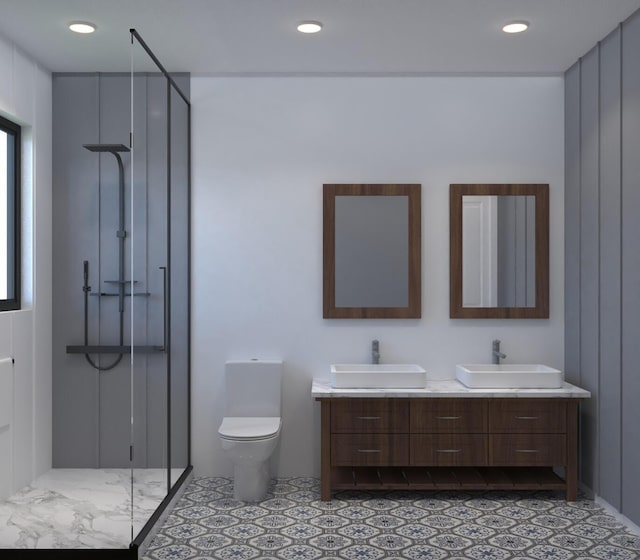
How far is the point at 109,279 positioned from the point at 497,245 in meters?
2.39

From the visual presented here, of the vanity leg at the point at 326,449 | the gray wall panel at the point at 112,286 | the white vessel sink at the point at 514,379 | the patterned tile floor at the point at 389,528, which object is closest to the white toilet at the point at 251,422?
the patterned tile floor at the point at 389,528

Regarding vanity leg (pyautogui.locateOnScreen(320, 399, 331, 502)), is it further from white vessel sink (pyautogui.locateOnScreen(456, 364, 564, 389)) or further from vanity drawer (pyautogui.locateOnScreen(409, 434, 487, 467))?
white vessel sink (pyautogui.locateOnScreen(456, 364, 564, 389))

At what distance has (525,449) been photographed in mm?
3732

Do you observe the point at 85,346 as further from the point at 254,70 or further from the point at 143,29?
the point at 254,70

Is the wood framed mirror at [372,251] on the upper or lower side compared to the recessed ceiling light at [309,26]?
lower

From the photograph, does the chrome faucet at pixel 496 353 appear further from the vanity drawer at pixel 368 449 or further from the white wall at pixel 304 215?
the vanity drawer at pixel 368 449

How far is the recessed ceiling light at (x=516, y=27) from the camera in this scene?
133 inches

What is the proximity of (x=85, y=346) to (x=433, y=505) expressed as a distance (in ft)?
6.84

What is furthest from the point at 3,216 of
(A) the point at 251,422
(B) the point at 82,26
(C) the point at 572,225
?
(C) the point at 572,225

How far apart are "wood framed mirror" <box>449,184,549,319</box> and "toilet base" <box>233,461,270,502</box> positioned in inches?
64.6

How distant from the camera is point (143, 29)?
11.2 feet

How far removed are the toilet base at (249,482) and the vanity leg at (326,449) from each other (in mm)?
350

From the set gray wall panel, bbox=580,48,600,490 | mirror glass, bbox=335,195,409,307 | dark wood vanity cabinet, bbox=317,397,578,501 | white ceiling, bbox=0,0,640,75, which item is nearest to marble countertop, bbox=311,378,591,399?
dark wood vanity cabinet, bbox=317,397,578,501

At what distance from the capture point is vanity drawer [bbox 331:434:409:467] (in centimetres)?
374
